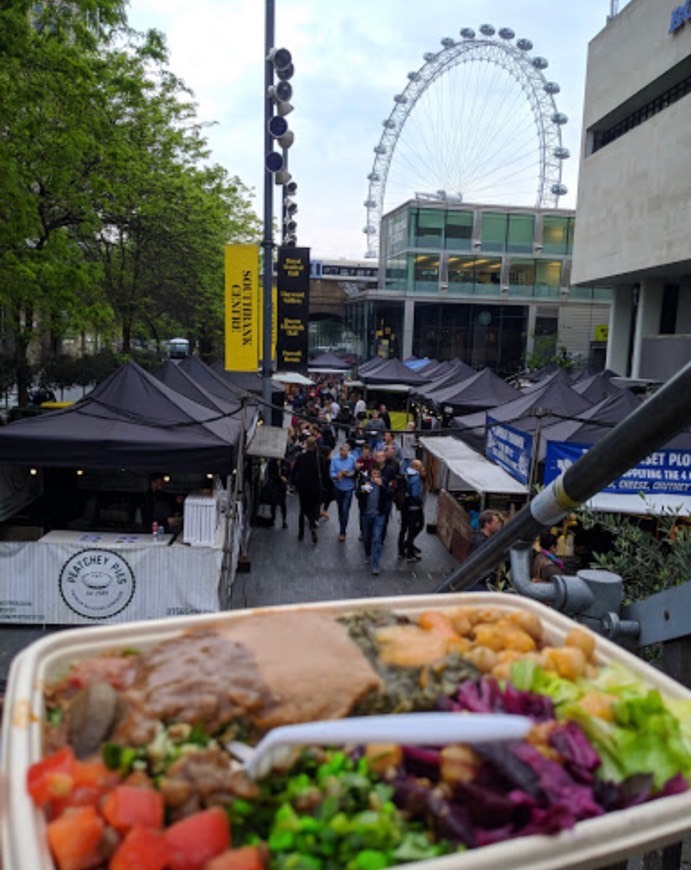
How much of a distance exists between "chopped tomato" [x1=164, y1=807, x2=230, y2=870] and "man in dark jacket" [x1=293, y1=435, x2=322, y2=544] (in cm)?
1242

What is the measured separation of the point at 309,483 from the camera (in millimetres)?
14008

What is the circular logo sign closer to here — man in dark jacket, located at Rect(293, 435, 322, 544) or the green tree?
man in dark jacket, located at Rect(293, 435, 322, 544)

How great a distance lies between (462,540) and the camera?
43.1 feet

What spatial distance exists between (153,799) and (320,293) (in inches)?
2902

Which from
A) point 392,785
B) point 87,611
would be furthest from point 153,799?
point 87,611

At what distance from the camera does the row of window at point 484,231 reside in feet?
187

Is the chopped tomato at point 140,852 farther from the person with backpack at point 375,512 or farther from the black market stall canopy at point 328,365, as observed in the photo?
the black market stall canopy at point 328,365

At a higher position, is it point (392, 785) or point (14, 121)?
point (14, 121)

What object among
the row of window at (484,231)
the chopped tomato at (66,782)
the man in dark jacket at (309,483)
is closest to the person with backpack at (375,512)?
the man in dark jacket at (309,483)

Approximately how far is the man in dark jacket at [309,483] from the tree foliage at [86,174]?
6258 mm

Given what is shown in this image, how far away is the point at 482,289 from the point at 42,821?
59759 millimetres

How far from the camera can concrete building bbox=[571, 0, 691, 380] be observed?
97.3ft

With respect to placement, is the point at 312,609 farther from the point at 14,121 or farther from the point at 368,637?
the point at 14,121

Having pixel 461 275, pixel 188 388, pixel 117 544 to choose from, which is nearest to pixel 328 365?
pixel 461 275
